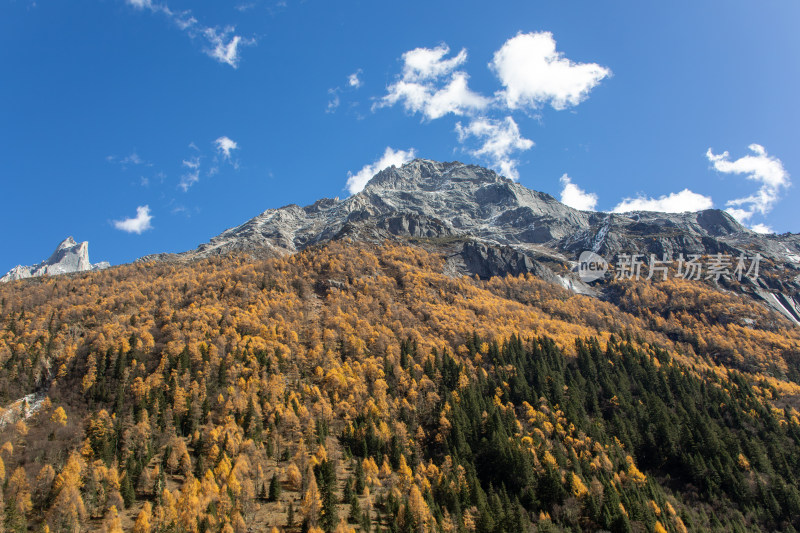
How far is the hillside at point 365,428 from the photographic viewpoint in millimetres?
89000

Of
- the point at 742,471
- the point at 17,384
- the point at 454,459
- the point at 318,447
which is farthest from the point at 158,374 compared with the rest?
the point at 742,471

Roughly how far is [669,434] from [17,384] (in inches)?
7395

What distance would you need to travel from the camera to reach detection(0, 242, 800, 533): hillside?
89.0m

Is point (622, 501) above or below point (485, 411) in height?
below

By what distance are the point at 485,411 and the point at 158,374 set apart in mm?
96981

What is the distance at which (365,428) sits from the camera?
119250 mm

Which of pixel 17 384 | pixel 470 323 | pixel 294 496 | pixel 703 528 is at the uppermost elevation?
pixel 470 323

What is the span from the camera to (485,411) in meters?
130

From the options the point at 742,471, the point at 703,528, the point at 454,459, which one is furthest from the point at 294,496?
the point at 742,471

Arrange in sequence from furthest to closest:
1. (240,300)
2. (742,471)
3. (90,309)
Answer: (240,300) → (90,309) → (742,471)

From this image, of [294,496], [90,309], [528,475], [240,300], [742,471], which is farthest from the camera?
[240,300]

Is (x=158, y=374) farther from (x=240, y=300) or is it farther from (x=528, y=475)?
(x=528, y=475)

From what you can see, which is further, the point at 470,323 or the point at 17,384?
the point at 470,323

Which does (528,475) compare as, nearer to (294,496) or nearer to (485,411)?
(485,411)
